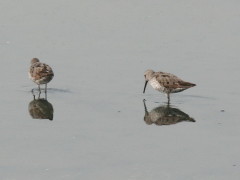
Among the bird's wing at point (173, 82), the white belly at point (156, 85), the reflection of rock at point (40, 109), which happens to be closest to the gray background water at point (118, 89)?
the reflection of rock at point (40, 109)

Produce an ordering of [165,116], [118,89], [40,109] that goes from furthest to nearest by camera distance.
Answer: [118,89] < [40,109] < [165,116]

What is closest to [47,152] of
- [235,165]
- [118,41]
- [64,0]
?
[235,165]

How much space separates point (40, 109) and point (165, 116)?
10.4ft

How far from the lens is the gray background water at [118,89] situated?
16000 millimetres

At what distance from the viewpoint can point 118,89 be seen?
21.5 meters

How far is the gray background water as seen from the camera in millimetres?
16000

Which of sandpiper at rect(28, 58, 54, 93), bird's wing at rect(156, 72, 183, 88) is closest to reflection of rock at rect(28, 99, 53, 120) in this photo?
sandpiper at rect(28, 58, 54, 93)

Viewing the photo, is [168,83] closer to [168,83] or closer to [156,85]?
[168,83]

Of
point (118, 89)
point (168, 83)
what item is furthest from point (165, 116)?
point (118, 89)

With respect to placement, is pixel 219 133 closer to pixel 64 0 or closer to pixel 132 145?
pixel 132 145

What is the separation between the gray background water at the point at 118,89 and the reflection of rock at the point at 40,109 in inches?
6.2

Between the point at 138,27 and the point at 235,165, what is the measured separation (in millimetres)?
13215

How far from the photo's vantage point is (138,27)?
28.4m

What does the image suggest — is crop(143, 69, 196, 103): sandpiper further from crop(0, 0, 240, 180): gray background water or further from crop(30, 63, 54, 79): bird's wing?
crop(30, 63, 54, 79): bird's wing
